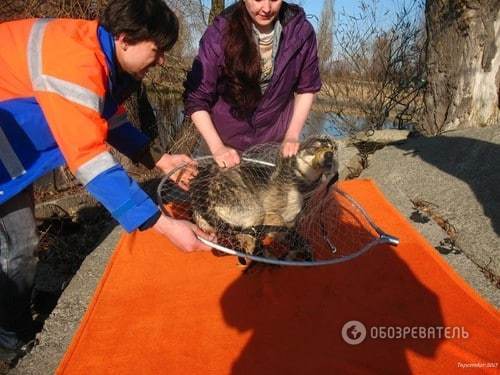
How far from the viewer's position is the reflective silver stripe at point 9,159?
77.9 inches

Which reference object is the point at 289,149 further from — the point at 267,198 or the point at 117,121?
the point at 117,121

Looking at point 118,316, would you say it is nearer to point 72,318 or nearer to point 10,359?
point 72,318

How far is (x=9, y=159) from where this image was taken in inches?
79.7

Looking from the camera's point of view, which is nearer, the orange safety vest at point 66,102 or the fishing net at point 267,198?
the orange safety vest at point 66,102

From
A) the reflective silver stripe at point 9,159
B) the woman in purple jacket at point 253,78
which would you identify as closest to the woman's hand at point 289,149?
the woman in purple jacket at point 253,78

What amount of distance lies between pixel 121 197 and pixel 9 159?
0.71 meters

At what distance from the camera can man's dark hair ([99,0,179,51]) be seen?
1.83 meters

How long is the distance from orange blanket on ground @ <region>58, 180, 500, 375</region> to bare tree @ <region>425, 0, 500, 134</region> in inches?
143

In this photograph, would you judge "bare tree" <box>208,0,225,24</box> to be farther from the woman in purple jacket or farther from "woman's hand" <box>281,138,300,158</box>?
"woman's hand" <box>281,138,300,158</box>

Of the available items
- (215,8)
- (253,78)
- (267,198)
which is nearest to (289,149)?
(267,198)

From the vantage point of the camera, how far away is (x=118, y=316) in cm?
275

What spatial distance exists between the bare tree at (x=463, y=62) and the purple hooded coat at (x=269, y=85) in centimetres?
404

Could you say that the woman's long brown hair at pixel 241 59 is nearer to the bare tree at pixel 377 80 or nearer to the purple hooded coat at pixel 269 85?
the purple hooded coat at pixel 269 85

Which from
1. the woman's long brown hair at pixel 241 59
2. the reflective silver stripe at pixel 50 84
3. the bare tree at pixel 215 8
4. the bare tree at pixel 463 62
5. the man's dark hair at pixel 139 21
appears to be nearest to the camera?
the reflective silver stripe at pixel 50 84
